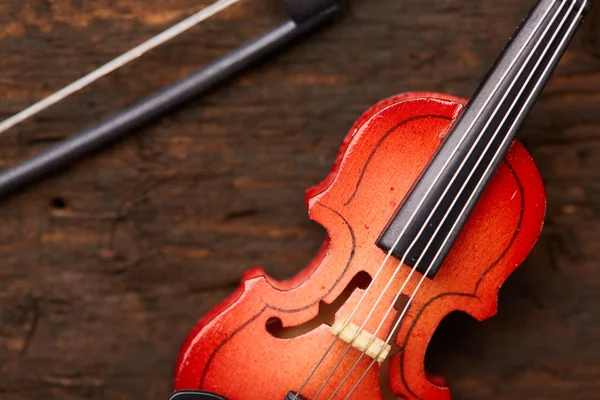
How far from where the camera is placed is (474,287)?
0.85 m

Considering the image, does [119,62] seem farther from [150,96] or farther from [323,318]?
[323,318]

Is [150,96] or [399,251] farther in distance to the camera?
[150,96]

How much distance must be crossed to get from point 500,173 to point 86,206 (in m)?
0.69

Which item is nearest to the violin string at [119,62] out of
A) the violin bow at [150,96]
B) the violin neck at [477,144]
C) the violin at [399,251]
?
the violin bow at [150,96]

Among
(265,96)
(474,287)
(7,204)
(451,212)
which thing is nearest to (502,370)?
(474,287)

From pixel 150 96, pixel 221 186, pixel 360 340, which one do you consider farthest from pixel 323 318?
pixel 150 96

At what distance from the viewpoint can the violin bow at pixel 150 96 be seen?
3.18ft

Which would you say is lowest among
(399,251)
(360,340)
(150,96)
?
(360,340)

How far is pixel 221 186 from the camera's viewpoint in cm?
102

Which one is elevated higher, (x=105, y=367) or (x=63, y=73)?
(x=63, y=73)

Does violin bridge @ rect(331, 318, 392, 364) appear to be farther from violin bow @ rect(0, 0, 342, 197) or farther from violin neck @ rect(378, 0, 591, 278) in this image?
violin bow @ rect(0, 0, 342, 197)

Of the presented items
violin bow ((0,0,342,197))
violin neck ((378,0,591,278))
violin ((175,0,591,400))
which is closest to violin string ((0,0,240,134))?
violin bow ((0,0,342,197))

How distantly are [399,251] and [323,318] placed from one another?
15 cm

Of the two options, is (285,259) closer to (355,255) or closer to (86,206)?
(355,255)
